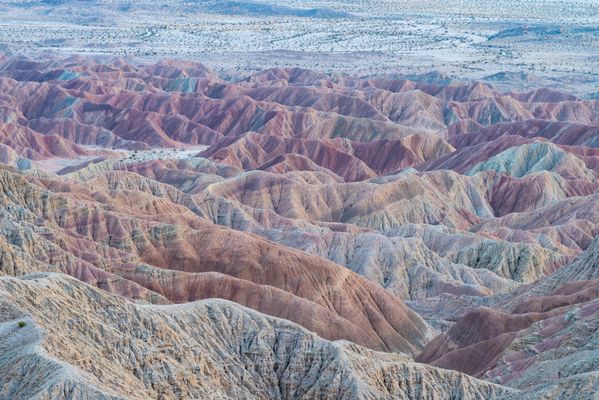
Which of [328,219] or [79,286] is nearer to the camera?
[79,286]

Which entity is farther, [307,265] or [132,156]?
[132,156]

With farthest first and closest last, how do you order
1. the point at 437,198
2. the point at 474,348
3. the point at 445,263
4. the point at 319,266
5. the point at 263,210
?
the point at 437,198
the point at 263,210
the point at 445,263
the point at 319,266
the point at 474,348

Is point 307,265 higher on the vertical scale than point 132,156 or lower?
higher

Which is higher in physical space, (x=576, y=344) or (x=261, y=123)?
(x=576, y=344)

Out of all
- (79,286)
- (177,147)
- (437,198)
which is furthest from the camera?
(177,147)

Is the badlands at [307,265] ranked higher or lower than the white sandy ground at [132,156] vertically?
A: higher

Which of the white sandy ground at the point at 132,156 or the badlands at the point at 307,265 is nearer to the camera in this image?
the badlands at the point at 307,265

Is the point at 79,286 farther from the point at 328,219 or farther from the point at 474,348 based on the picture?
the point at 328,219

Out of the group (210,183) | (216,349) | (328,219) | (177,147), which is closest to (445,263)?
(328,219)
